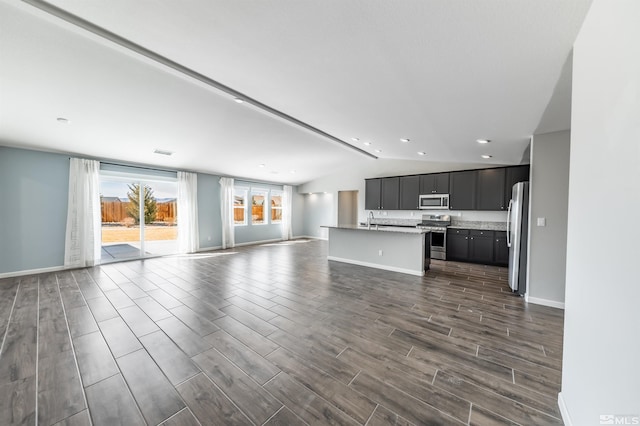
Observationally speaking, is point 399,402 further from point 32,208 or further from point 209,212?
point 209,212

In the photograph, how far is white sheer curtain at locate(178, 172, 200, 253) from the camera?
6.55 meters

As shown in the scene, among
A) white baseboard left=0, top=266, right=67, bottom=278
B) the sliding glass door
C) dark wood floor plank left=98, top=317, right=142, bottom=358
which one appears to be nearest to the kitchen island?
dark wood floor plank left=98, top=317, right=142, bottom=358

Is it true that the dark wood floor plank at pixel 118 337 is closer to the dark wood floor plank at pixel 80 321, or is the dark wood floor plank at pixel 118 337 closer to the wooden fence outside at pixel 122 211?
the dark wood floor plank at pixel 80 321

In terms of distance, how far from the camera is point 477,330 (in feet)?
8.24

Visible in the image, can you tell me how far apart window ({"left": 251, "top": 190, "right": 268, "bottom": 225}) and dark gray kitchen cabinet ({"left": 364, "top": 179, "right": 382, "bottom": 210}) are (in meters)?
3.89

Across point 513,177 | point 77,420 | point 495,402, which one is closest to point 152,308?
point 77,420

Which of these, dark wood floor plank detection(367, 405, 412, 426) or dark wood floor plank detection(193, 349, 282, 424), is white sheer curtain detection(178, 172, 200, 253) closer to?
dark wood floor plank detection(193, 349, 282, 424)

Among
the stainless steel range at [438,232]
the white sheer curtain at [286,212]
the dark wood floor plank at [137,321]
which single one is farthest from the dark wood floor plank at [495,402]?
the white sheer curtain at [286,212]

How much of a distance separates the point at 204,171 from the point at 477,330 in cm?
723

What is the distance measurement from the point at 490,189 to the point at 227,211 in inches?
290

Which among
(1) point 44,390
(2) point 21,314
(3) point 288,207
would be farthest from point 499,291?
(3) point 288,207

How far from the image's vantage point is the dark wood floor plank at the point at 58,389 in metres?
1.49

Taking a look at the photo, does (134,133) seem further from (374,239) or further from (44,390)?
(374,239)

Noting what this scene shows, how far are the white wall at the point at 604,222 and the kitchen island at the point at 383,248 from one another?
312 centimetres
